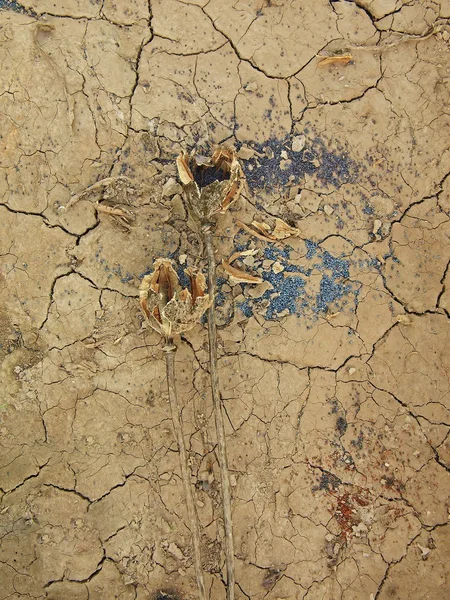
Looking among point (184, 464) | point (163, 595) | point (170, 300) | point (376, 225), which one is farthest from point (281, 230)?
point (163, 595)

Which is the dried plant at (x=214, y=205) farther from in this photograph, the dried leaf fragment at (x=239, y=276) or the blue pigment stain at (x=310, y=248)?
the blue pigment stain at (x=310, y=248)

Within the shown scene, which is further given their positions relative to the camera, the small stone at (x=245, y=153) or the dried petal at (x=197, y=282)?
the small stone at (x=245, y=153)

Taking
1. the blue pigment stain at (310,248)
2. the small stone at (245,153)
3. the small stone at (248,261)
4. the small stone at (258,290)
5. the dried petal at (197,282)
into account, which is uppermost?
the small stone at (245,153)

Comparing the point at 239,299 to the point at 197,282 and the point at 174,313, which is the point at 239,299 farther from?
the point at 174,313

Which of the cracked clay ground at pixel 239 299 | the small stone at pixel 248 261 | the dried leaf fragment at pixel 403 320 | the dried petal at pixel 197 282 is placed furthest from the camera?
the dried leaf fragment at pixel 403 320

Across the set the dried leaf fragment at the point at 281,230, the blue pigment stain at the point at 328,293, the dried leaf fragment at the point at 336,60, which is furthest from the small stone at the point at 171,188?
the dried leaf fragment at the point at 336,60

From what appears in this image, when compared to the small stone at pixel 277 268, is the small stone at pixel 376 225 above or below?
above

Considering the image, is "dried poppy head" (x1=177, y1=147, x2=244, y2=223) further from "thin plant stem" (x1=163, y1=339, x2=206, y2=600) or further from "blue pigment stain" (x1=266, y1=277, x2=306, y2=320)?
"thin plant stem" (x1=163, y1=339, x2=206, y2=600)

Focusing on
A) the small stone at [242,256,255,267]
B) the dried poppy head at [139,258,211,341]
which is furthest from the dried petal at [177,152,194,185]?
the small stone at [242,256,255,267]
